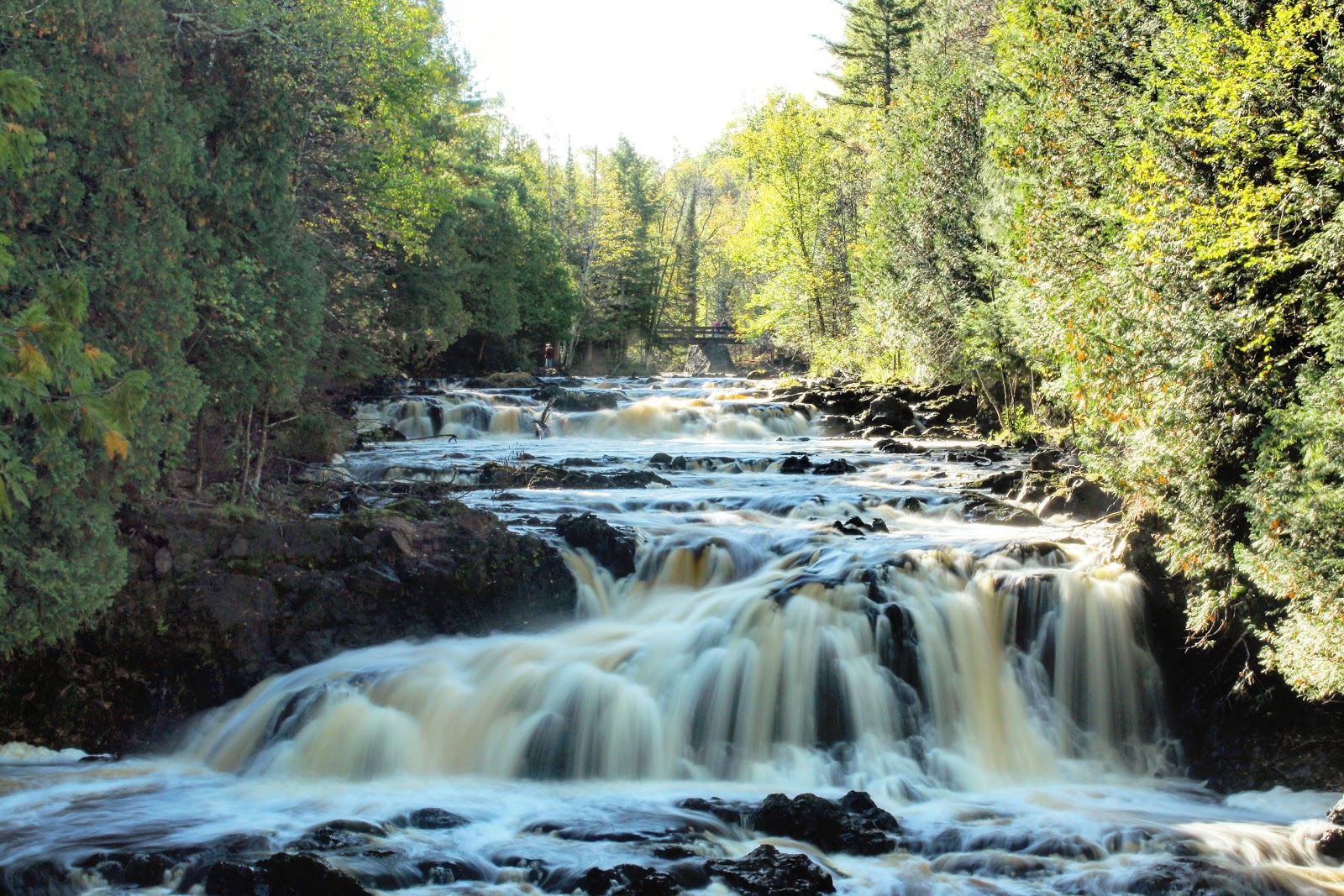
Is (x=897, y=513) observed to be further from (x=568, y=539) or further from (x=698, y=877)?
(x=698, y=877)

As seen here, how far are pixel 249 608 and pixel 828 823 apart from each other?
5516 mm

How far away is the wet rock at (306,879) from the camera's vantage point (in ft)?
18.9

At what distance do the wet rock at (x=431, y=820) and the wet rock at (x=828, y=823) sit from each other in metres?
2.10

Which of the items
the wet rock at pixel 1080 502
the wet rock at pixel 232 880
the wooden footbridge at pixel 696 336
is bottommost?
the wet rock at pixel 232 880

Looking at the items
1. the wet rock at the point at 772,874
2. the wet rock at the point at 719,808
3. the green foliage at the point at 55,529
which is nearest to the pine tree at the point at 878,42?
the wet rock at the point at 719,808

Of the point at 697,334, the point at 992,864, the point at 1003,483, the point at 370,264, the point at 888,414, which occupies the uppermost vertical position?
the point at 697,334

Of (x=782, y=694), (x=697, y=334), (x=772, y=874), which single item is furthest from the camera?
(x=697, y=334)

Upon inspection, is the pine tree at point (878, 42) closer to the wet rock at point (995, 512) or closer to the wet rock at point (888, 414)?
the wet rock at point (888, 414)

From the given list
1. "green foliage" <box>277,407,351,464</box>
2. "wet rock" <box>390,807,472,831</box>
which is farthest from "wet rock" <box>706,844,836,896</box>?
"green foliage" <box>277,407,351,464</box>

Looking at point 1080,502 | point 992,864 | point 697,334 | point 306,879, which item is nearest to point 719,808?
point 992,864

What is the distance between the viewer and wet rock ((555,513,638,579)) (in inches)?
444

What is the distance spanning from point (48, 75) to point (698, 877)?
24.3ft

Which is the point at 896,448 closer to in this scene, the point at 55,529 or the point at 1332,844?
the point at 1332,844

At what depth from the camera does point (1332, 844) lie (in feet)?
22.0
